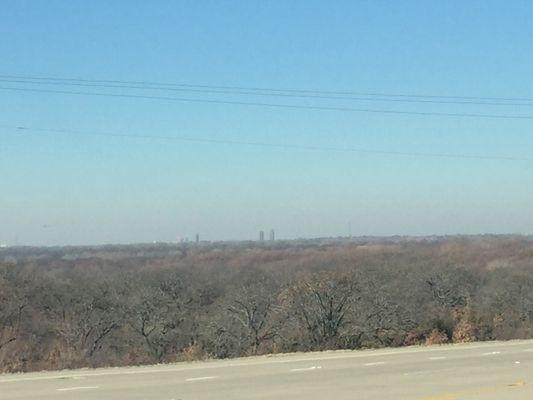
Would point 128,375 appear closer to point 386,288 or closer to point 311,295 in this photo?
point 311,295

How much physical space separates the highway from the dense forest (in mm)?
3854

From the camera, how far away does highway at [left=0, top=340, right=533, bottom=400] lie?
49.3 ft

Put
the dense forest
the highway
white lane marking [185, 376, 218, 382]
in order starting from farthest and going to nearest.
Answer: the dense forest, white lane marking [185, 376, 218, 382], the highway

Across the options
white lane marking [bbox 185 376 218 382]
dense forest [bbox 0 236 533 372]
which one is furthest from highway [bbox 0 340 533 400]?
dense forest [bbox 0 236 533 372]

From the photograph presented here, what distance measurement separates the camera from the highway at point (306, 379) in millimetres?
15031

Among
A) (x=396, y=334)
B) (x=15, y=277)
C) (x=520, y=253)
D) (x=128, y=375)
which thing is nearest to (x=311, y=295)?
(x=396, y=334)

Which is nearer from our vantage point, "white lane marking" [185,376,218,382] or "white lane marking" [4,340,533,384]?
"white lane marking" [185,376,218,382]

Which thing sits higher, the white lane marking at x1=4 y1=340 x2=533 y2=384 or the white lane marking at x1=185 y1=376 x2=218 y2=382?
the white lane marking at x1=185 y1=376 x2=218 y2=382

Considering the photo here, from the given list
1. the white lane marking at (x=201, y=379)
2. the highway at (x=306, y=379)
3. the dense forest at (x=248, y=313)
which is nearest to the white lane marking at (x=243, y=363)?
the highway at (x=306, y=379)

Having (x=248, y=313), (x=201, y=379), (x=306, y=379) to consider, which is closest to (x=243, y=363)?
(x=201, y=379)

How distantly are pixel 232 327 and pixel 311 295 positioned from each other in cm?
1027

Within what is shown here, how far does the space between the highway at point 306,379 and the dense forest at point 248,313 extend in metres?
3.85

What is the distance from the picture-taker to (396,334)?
36219mm

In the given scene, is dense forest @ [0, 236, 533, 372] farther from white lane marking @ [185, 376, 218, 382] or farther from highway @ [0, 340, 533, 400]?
white lane marking @ [185, 376, 218, 382]
